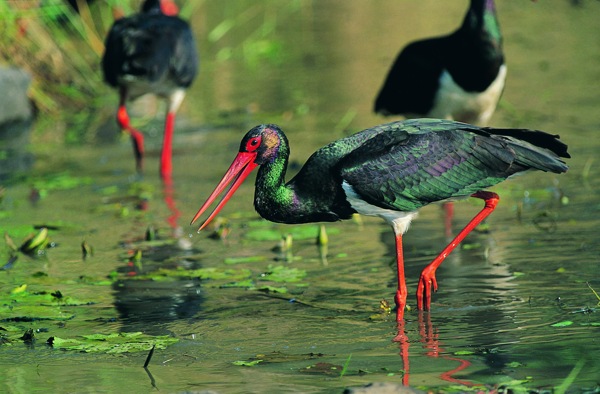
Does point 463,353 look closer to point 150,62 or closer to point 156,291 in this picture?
point 156,291

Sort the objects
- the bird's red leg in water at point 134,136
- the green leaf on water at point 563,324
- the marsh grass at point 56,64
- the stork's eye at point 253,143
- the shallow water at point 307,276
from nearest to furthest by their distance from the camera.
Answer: the shallow water at point 307,276 → the green leaf on water at point 563,324 → the stork's eye at point 253,143 → the bird's red leg in water at point 134,136 → the marsh grass at point 56,64

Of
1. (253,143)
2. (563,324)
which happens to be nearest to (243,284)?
(253,143)

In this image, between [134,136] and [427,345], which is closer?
[427,345]

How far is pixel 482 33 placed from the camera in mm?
8516

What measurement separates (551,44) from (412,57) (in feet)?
22.7

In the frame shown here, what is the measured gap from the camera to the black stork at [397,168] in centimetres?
594

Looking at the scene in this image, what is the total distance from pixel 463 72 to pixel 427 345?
3.74 m

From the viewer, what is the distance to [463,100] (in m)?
8.60

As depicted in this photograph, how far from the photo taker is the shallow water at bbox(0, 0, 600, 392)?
4.97m

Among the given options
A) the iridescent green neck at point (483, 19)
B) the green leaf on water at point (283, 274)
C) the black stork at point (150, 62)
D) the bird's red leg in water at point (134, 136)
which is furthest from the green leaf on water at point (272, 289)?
the bird's red leg in water at point (134, 136)

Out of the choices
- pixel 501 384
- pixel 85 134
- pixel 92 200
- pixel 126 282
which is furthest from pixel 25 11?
pixel 501 384

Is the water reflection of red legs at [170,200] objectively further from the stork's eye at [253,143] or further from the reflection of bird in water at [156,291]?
the stork's eye at [253,143]

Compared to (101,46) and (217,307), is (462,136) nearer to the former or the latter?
(217,307)

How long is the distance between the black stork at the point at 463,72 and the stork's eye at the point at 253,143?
9.56 feet
